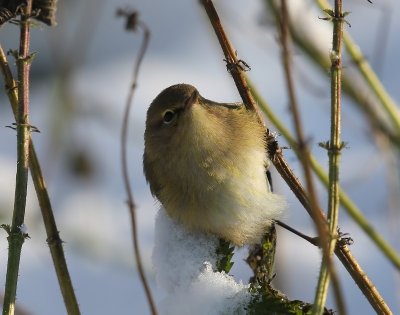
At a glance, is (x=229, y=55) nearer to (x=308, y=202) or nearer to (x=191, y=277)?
(x=308, y=202)

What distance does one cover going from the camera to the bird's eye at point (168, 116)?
2231mm

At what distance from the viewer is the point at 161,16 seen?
6195mm

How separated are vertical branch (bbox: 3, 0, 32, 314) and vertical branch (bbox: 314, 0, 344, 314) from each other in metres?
0.54

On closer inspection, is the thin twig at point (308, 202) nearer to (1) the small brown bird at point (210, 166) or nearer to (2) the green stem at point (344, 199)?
(2) the green stem at point (344, 199)

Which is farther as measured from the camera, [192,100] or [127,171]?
[192,100]

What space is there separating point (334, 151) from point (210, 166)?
2.83ft

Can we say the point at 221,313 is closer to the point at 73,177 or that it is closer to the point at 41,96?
the point at 73,177

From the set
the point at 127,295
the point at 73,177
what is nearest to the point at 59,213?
the point at 73,177

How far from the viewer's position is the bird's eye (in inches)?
87.8

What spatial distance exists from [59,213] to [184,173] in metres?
2.18

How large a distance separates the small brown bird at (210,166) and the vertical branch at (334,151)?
2.15 feet

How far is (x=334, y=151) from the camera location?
1201mm

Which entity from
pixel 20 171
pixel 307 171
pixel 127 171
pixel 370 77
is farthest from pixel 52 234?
pixel 370 77

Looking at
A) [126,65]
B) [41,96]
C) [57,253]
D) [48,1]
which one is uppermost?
[126,65]
